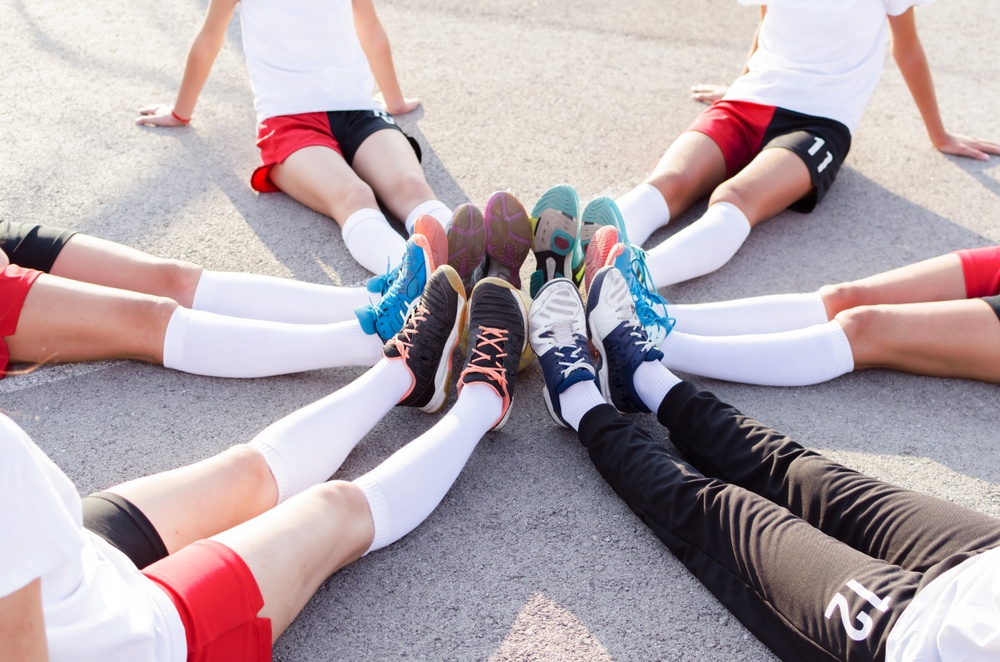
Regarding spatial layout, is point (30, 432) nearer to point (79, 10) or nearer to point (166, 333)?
point (166, 333)

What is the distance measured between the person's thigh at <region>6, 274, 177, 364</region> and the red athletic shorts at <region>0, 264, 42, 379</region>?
0.5 inches

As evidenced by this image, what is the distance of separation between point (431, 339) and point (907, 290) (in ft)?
4.08

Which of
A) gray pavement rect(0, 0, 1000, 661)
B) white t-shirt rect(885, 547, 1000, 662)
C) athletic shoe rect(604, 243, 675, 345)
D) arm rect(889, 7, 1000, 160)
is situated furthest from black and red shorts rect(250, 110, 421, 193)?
white t-shirt rect(885, 547, 1000, 662)

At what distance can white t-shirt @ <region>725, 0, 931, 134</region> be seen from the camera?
8.75ft

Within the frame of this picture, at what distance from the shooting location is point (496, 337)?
6.48ft

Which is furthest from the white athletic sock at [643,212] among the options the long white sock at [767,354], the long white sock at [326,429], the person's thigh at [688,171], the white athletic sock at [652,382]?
the long white sock at [326,429]

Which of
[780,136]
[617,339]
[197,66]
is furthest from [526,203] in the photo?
[197,66]

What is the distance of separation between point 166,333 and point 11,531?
3.78 ft

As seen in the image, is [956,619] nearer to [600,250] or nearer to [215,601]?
[215,601]

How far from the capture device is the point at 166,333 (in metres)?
1.99

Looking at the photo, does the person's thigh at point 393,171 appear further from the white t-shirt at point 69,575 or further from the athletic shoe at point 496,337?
the white t-shirt at point 69,575

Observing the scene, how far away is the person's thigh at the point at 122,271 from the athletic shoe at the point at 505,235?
0.74 metres

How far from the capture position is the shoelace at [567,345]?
1956mm

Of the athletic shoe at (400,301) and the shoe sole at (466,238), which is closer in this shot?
the athletic shoe at (400,301)
